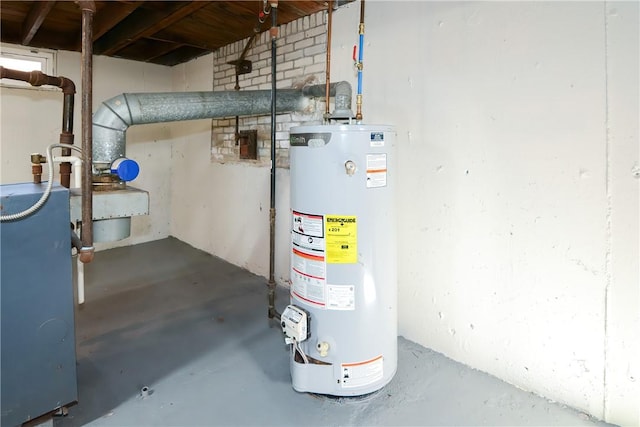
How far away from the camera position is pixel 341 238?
1628 mm

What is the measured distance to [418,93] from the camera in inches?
83.7

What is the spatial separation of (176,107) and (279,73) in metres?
1.06

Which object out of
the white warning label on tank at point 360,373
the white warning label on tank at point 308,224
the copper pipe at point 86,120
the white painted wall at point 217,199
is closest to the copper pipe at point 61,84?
the copper pipe at point 86,120

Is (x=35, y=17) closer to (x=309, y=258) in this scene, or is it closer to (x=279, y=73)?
(x=279, y=73)

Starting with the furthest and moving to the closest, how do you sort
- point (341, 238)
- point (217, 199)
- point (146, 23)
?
point (217, 199) < point (146, 23) < point (341, 238)

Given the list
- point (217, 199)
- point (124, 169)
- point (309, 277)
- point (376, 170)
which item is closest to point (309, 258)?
point (309, 277)

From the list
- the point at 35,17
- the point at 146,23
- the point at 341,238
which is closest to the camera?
the point at 341,238

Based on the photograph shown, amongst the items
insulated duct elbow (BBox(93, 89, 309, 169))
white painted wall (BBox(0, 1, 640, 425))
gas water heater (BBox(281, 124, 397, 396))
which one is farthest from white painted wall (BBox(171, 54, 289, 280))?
gas water heater (BBox(281, 124, 397, 396))

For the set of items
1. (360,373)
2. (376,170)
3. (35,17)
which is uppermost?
(35,17)

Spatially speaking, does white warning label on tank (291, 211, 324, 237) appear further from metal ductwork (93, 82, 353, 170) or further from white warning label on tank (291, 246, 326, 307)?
metal ductwork (93, 82, 353, 170)

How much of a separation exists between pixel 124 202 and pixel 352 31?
178 centimetres

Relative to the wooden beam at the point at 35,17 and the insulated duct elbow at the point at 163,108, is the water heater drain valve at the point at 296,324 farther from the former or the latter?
the wooden beam at the point at 35,17

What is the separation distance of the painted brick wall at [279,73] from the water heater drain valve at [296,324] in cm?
157

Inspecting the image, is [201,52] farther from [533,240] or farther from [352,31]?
[533,240]
